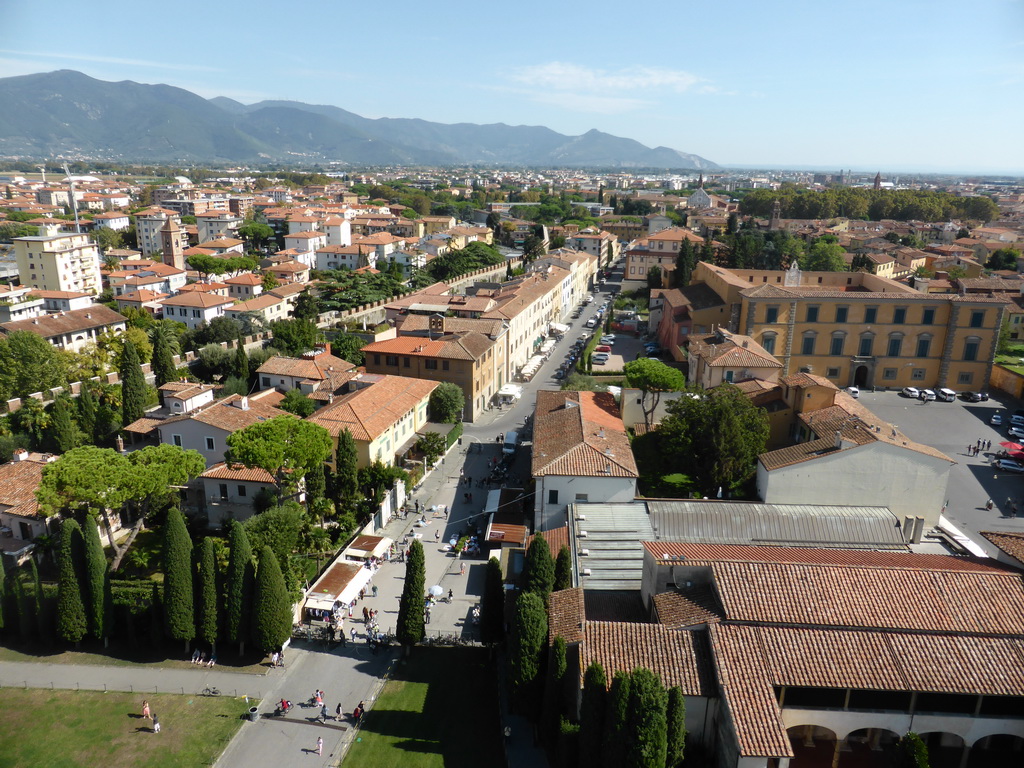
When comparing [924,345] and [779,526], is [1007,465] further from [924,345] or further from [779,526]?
[779,526]

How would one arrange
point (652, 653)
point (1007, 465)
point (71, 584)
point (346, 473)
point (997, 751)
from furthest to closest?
point (1007, 465)
point (346, 473)
point (71, 584)
point (652, 653)
point (997, 751)

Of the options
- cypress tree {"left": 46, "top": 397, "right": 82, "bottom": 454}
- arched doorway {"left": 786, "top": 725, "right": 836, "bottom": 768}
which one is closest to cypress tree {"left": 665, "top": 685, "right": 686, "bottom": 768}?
arched doorway {"left": 786, "top": 725, "right": 836, "bottom": 768}

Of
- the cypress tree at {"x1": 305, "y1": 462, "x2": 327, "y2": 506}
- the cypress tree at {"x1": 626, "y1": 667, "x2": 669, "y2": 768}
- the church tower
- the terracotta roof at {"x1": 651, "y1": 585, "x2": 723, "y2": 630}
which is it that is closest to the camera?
the cypress tree at {"x1": 626, "y1": 667, "x2": 669, "y2": 768}

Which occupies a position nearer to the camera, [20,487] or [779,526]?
[779,526]

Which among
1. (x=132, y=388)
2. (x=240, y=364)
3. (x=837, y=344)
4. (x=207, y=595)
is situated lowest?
(x=207, y=595)

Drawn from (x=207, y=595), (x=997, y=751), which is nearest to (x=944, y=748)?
(x=997, y=751)

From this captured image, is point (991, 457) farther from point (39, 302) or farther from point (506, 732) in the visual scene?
point (39, 302)

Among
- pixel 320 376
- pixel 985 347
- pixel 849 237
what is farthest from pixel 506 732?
pixel 849 237

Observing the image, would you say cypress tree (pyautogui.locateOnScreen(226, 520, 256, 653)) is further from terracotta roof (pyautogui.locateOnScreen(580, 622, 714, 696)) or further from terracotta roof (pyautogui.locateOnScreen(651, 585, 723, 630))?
terracotta roof (pyautogui.locateOnScreen(651, 585, 723, 630))
